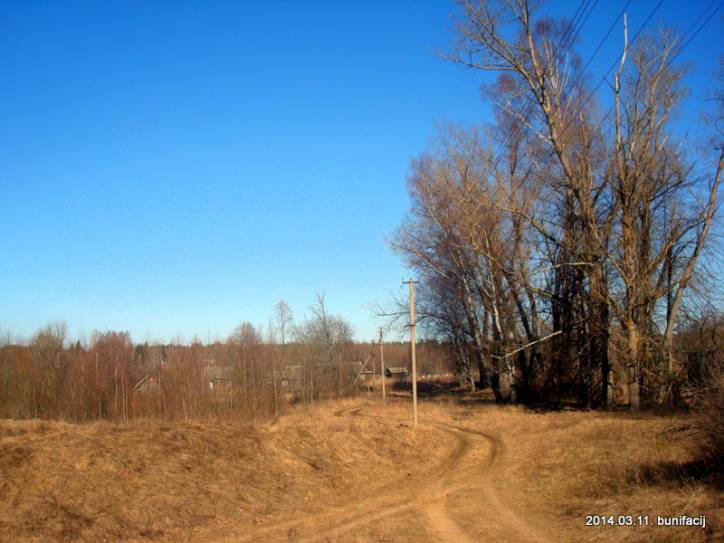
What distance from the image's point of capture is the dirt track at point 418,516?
1041 cm

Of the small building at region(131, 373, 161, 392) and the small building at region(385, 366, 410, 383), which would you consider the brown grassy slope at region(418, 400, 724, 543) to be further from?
the small building at region(385, 366, 410, 383)

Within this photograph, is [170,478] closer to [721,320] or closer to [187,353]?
[187,353]

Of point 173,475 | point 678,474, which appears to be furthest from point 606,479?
point 173,475

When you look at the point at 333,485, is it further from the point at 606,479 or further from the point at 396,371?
the point at 396,371

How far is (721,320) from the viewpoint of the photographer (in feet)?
Answer: 81.8

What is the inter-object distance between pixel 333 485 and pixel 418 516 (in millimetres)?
4053

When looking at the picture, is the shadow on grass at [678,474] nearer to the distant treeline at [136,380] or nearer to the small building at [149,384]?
the distant treeline at [136,380]

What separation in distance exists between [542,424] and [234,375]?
55.6 feet

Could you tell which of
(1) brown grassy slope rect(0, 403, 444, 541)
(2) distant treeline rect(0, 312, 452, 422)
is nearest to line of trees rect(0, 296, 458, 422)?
(2) distant treeline rect(0, 312, 452, 422)

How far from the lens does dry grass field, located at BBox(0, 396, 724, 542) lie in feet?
33.8

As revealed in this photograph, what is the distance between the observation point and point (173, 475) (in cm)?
1351

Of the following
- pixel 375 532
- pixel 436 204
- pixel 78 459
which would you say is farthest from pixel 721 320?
pixel 78 459

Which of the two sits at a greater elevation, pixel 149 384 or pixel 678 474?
pixel 149 384

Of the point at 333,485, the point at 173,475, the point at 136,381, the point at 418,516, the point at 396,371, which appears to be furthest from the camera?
the point at 396,371
